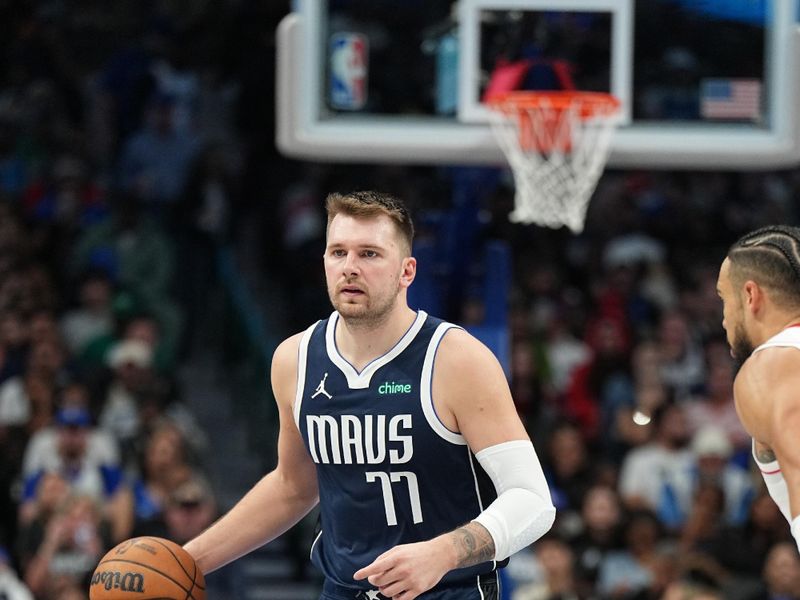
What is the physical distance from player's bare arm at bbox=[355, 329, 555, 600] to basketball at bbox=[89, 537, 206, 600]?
0.84 metres

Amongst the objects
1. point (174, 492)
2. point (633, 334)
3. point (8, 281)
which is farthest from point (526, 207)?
point (8, 281)

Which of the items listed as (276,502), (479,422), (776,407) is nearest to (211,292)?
(276,502)

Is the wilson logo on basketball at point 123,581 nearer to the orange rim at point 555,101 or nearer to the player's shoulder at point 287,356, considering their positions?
the player's shoulder at point 287,356

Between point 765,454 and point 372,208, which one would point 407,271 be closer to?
point 372,208

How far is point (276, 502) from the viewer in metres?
5.01

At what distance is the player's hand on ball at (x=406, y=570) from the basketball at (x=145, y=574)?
2.90 ft

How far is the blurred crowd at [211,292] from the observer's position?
372 inches

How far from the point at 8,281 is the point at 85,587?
360 cm

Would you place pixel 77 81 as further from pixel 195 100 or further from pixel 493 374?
pixel 493 374

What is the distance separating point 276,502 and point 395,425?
26.5 inches

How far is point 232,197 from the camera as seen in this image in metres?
14.8

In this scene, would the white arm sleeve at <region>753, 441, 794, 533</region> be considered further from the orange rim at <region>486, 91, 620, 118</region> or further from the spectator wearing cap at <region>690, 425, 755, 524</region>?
the spectator wearing cap at <region>690, 425, 755, 524</region>

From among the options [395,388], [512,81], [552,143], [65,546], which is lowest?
[65,546]

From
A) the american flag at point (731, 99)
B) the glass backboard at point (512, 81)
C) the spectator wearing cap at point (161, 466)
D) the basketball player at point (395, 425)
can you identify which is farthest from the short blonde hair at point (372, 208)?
the spectator wearing cap at point (161, 466)
